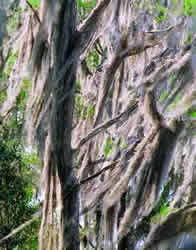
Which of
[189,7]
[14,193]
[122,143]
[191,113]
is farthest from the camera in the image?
[14,193]

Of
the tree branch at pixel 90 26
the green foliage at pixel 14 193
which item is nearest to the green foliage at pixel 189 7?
the tree branch at pixel 90 26

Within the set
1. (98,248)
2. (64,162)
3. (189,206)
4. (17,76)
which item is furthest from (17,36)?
(98,248)

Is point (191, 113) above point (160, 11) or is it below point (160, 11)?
below

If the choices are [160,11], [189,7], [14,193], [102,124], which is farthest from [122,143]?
[160,11]

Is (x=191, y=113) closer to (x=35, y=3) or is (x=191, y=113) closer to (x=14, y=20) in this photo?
(x=35, y=3)

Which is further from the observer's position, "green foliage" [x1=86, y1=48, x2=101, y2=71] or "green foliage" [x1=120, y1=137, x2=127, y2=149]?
"green foliage" [x1=86, y1=48, x2=101, y2=71]

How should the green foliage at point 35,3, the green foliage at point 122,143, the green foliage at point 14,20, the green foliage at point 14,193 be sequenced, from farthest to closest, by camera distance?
the green foliage at point 14,20, the green foliage at point 14,193, the green foliage at point 122,143, the green foliage at point 35,3

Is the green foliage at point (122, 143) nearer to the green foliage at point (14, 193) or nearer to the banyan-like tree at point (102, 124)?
the banyan-like tree at point (102, 124)

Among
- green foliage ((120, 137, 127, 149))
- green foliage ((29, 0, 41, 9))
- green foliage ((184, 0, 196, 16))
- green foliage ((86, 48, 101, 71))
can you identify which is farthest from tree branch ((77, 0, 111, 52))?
green foliage ((86, 48, 101, 71))

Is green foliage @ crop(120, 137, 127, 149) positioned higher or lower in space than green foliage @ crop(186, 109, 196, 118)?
lower

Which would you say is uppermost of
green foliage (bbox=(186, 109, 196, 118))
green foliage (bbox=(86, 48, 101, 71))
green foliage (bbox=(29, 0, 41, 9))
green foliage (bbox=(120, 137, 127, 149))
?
green foliage (bbox=(29, 0, 41, 9))

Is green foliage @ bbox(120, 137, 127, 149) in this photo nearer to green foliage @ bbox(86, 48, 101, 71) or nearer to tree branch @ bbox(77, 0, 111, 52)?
tree branch @ bbox(77, 0, 111, 52)

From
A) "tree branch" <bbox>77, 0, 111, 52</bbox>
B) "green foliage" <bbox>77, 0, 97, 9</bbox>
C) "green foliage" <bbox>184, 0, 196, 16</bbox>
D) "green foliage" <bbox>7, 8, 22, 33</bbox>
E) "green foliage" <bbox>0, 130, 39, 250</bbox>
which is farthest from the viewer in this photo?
"green foliage" <bbox>77, 0, 97, 9</bbox>

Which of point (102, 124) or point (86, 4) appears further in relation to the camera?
point (86, 4)
